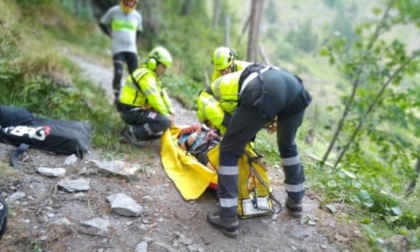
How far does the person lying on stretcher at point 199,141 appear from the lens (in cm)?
434

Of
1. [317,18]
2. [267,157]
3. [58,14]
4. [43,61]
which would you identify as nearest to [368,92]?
[267,157]

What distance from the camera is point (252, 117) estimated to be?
10.3ft

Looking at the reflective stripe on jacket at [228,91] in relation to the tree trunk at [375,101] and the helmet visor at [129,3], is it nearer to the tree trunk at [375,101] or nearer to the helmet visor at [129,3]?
the helmet visor at [129,3]

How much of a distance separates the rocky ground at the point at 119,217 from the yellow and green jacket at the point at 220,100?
0.83 metres

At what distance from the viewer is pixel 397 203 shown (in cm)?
381

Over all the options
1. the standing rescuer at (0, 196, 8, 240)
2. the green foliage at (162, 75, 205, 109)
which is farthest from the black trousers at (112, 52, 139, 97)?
the standing rescuer at (0, 196, 8, 240)

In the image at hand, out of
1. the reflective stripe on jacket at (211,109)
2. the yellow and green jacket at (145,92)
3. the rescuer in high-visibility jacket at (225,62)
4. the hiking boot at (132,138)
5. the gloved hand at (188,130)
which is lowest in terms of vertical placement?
the hiking boot at (132,138)

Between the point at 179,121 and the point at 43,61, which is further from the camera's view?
the point at 179,121

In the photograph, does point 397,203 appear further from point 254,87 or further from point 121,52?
point 121,52

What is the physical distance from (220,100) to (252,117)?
1.85ft

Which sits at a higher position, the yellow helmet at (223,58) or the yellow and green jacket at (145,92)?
the yellow helmet at (223,58)

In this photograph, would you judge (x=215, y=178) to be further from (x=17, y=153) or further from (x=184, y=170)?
(x=17, y=153)

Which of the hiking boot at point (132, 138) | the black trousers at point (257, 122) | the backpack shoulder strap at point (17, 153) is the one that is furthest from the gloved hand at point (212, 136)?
the backpack shoulder strap at point (17, 153)

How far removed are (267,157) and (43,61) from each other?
3708 mm
